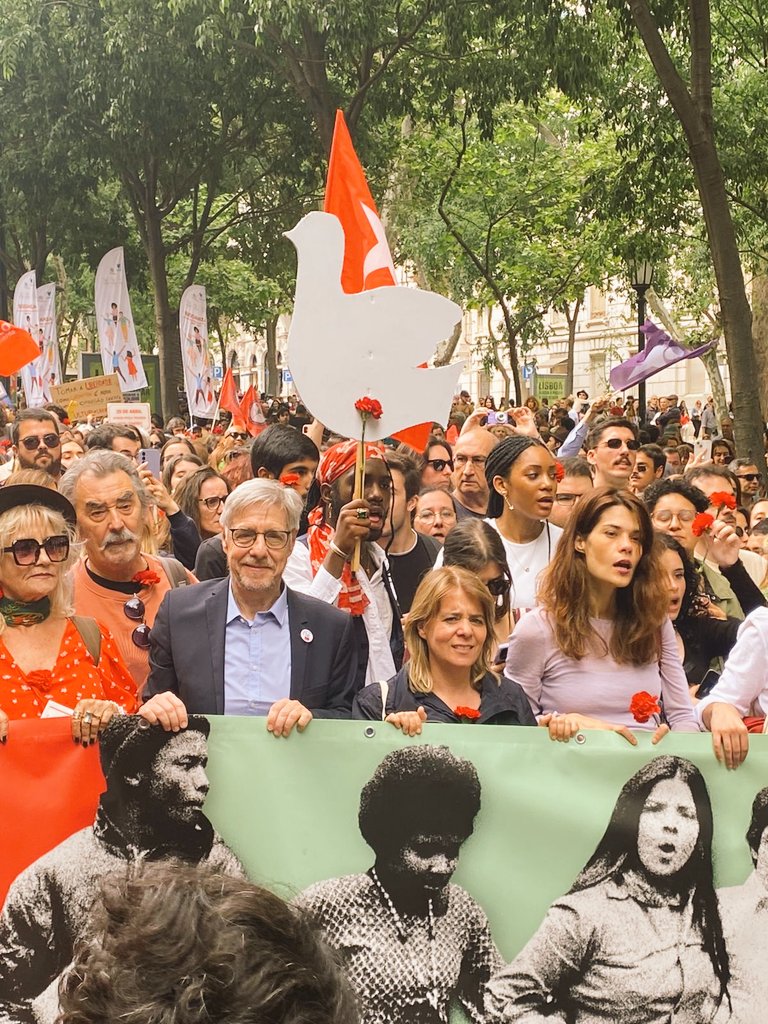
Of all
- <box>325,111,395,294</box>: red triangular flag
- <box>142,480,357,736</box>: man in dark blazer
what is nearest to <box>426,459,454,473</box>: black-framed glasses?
<box>325,111,395,294</box>: red triangular flag

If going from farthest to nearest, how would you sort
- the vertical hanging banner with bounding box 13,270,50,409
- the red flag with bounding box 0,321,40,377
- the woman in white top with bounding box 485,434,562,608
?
the vertical hanging banner with bounding box 13,270,50,409 < the red flag with bounding box 0,321,40,377 < the woman in white top with bounding box 485,434,562,608

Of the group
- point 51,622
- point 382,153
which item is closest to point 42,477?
point 51,622

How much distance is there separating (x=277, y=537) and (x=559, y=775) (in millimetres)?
1106

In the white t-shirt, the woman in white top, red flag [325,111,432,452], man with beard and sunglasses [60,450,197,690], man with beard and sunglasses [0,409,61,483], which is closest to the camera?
man with beard and sunglasses [60,450,197,690]

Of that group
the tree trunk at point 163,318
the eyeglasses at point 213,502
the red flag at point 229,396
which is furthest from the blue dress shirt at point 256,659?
the tree trunk at point 163,318

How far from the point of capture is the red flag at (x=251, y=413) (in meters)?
18.4

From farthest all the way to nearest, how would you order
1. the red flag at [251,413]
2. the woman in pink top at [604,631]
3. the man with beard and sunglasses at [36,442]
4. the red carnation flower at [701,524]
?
1. the red flag at [251,413]
2. the man with beard and sunglasses at [36,442]
3. the red carnation flower at [701,524]
4. the woman in pink top at [604,631]

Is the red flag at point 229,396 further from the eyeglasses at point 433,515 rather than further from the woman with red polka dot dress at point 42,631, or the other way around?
the woman with red polka dot dress at point 42,631

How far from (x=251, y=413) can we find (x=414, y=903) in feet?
50.3

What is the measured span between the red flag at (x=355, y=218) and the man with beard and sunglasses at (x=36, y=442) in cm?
183

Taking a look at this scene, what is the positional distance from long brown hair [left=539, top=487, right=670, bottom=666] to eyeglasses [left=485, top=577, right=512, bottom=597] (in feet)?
1.49

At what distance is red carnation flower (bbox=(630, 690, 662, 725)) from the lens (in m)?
4.21

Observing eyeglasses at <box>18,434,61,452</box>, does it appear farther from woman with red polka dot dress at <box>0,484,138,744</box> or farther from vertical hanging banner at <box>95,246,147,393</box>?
vertical hanging banner at <box>95,246,147,393</box>

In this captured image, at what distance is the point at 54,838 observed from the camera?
396 cm
